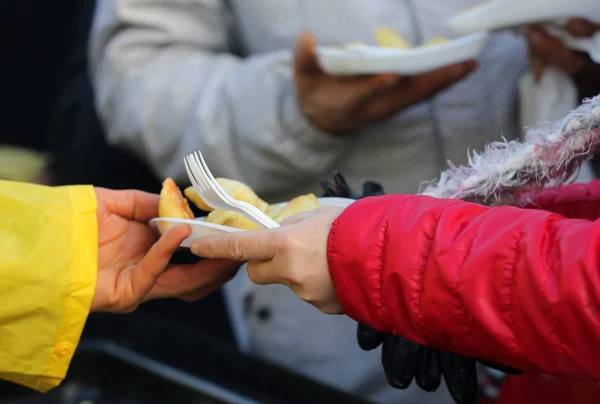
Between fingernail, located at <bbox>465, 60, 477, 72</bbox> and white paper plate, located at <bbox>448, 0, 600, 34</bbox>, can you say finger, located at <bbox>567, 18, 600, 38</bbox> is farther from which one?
fingernail, located at <bbox>465, 60, 477, 72</bbox>

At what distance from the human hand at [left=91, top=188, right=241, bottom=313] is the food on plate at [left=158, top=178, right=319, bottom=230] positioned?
0.10 ft

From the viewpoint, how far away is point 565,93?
30.5 inches

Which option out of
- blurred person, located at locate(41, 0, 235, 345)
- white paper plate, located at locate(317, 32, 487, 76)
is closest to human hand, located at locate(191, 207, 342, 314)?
white paper plate, located at locate(317, 32, 487, 76)

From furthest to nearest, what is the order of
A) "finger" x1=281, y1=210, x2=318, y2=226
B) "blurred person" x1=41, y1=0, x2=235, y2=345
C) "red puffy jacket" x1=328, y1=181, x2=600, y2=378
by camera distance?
"blurred person" x1=41, y1=0, x2=235, y2=345 < "finger" x1=281, y1=210, x2=318, y2=226 < "red puffy jacket" x1=328, y1=181, x2=600, y2=378

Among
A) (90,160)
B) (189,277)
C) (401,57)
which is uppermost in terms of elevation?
(401,57)

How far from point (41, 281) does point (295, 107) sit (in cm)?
43

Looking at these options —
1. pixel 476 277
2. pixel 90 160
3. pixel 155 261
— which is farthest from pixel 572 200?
pixel 90 160

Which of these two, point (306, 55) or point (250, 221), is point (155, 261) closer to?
point (250, 221)

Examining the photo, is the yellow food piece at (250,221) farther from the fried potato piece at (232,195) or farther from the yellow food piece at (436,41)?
the yellow food piece at (436,41)

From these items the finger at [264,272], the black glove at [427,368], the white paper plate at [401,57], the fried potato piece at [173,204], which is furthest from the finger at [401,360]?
the white paper plate at [401,57]

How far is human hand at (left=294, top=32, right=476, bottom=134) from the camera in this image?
78cm

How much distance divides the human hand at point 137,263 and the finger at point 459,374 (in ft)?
0.73

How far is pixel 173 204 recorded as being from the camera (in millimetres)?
589

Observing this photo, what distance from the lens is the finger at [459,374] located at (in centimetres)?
55
